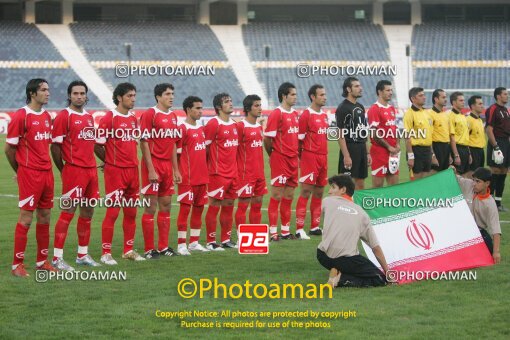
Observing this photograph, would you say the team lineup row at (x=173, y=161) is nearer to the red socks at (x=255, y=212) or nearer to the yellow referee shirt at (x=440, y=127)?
the red socks at (x=255, y=212)

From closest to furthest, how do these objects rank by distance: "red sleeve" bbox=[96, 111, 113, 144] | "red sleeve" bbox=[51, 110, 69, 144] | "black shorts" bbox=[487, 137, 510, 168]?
"red sleeve" bbox=[51, 110, 69, 144] → "red sleeve" bbox=[96, 111, 113, 144] → "black shorts" bbox=[487, 137, 510, 168]

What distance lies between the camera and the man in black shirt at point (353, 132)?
44.5 feet

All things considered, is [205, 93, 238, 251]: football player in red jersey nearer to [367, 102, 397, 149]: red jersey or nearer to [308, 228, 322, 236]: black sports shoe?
[308, 228, 322, 236]: black sports shoe

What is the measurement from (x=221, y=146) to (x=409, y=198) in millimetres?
3078

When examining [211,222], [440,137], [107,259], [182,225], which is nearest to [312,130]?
[211,222]

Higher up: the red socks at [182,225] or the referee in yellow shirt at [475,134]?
the referee in yellow shirt at [475,134]

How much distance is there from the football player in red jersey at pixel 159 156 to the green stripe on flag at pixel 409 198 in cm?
250

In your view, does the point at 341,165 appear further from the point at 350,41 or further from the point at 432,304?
the point at 350,41

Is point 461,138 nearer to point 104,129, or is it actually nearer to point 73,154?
point 104,129

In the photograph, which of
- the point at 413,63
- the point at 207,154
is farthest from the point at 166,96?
the point at 413,63

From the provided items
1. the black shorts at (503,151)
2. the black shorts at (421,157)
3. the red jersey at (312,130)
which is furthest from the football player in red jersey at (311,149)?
the black shorts at (503,151)

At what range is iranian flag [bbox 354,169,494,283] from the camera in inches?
392

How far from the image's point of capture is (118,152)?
11.0m

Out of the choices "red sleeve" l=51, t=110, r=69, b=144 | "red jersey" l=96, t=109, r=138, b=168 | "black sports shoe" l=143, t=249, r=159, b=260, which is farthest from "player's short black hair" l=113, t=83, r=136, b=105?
"black sports shoe" l=143, t=249, r=159, b=260
